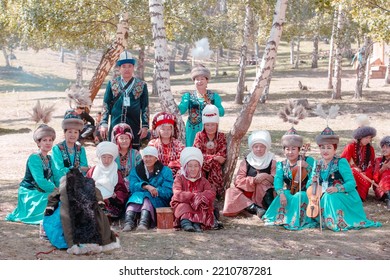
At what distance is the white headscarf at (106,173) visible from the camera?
661cm

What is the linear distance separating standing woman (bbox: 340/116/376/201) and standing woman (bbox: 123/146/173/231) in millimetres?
2722

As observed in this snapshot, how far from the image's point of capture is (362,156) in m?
8.05

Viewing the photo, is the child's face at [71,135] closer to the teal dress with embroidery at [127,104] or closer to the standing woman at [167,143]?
the teal dress with embroidery at [127,104]

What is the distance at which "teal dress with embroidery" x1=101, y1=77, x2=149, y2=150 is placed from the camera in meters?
7.57

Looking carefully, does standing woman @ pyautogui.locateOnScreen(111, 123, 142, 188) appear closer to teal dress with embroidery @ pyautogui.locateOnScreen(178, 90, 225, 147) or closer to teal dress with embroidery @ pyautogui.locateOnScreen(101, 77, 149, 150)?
teal dress with embroidery @ pyautogui.locateOnScreen(101, 77, 149, 150)

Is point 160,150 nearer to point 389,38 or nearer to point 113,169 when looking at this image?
point 113,169

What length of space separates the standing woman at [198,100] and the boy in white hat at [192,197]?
1.25 metres

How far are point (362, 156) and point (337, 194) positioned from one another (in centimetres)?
168

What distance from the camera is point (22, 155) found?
12.1m

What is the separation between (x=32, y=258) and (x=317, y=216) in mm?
3177

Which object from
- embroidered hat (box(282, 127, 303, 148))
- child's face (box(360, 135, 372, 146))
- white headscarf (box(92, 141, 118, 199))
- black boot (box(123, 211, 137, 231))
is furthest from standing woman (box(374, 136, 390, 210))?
white headscarf (box(92, 141, 118, 199))

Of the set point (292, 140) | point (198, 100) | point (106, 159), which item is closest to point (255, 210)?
point (292, 140)
